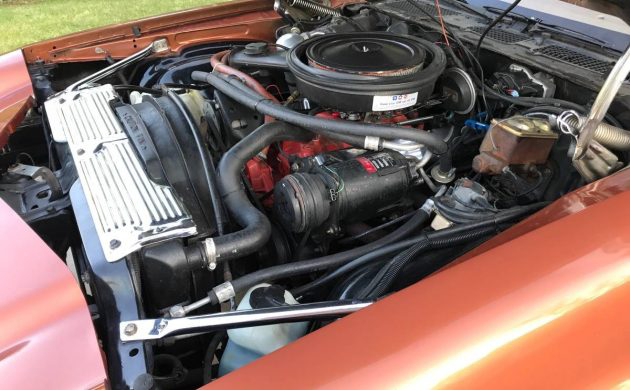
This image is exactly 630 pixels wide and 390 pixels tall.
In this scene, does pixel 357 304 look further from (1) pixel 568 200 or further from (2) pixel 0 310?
(2) pixel 0 310

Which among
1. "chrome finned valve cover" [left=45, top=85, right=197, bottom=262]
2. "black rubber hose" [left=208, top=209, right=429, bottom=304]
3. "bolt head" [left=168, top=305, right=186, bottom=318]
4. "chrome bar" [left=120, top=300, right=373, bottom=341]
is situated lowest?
"black rubber hose" [left=208, top=209, right=429, bottom=304]

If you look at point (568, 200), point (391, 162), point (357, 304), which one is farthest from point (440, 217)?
point (357, 304)

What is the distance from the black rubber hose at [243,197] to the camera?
47.0 inches

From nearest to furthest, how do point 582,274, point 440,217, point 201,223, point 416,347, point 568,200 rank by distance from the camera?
point 416,347, point 582,274, point 568,200, point 201,223, point 440,217

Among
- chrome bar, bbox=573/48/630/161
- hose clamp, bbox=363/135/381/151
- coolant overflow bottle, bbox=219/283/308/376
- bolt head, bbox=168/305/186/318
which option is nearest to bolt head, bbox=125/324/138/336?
bolt head, bbox=168/305/186/318

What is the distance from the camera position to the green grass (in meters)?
6.43

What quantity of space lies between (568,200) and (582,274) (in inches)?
10.7

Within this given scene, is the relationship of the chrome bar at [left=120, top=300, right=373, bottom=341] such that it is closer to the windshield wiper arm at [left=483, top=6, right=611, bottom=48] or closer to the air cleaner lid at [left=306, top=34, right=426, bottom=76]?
the air cleaner lid at [left=306, top=34, right=426, bottom=76]

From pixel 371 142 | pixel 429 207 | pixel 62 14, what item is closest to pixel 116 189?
pixel 371 142

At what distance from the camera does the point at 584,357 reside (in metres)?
0.95

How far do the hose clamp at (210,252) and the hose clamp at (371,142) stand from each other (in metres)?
0.56

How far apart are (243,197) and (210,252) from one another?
0.80ft

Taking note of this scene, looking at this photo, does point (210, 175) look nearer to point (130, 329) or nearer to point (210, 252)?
point (210, 252)

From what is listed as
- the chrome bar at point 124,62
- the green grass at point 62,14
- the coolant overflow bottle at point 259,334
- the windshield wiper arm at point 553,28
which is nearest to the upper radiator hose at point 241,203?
the coolant overflow bottle at point 259,334
